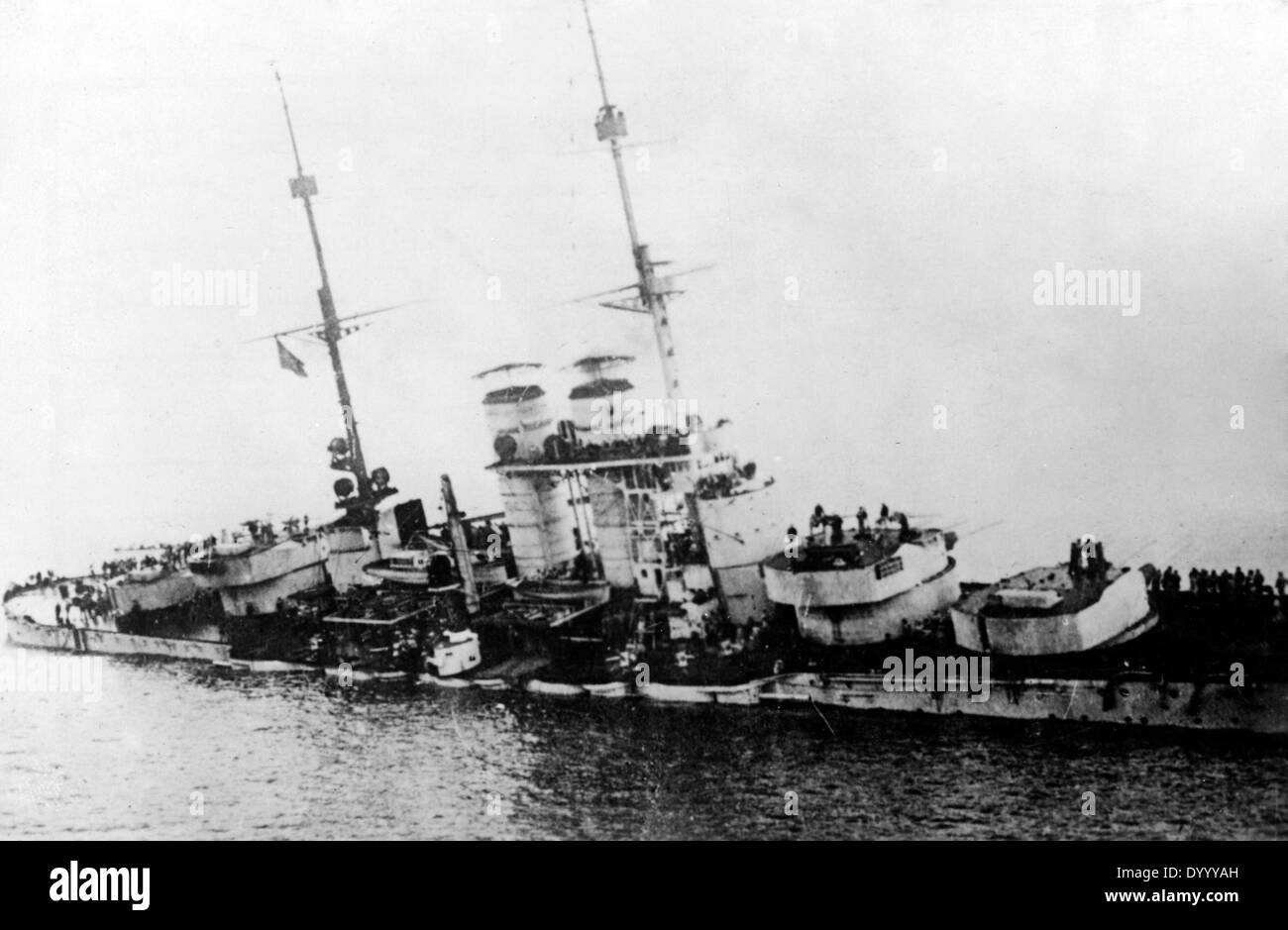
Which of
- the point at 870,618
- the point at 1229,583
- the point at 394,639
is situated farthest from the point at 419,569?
the point at 1229,583

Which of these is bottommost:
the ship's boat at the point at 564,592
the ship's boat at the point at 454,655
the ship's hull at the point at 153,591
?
the ship's boat at the point at 454,655

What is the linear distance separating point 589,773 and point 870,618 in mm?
2816

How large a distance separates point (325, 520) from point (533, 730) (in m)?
4.87

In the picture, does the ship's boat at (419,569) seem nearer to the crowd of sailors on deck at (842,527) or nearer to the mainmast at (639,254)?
the mainmast at (639,254)

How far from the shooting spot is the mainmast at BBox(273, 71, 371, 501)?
9367 millimetres

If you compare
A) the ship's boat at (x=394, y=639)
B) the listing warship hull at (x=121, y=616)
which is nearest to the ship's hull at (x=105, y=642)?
the listing warship hull at (x=121, y=616)

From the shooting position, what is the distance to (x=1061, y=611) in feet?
24.8

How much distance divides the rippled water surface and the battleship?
0.28 meters

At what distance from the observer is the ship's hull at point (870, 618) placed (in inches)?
337

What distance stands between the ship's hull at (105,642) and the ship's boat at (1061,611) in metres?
8.76

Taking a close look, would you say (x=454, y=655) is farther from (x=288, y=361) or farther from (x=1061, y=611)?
(x=1061, y=611)
